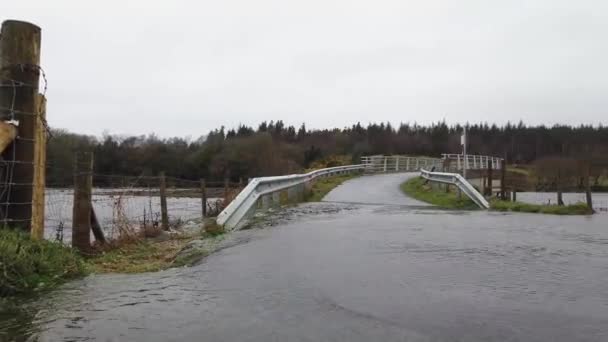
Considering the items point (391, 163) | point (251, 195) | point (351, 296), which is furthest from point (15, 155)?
point (391, 163)

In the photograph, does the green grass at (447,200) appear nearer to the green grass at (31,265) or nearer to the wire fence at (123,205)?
the wire fence at (123,205)

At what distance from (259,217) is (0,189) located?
299 inches

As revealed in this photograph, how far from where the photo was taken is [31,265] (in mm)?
5281

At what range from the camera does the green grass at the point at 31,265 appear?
4.96m

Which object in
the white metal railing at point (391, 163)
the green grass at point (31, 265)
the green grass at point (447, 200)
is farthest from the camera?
the white metal railing at point (391, 163)

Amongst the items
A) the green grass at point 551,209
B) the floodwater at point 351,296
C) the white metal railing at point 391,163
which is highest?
the white metal railing at point 391,163

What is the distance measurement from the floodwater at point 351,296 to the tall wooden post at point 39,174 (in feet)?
3.73

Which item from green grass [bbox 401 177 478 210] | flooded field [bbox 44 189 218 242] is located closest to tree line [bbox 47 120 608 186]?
flooded field [bbox 44 189 218 242]

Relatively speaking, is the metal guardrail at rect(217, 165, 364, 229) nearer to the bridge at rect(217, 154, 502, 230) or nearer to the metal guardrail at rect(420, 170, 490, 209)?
the bridge at rect(217, 154, 502, 230)

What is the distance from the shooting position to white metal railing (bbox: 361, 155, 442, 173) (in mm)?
46309

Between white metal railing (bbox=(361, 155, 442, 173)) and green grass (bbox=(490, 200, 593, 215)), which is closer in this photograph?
green grass (bbox=(490, 200, 593, 215))

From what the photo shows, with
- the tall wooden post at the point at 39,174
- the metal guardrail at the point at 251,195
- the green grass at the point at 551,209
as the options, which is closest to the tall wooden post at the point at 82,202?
the tall wooden post at the point at 39,174

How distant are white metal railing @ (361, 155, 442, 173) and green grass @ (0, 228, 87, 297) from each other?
39603 mm

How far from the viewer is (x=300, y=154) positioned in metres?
90.8
